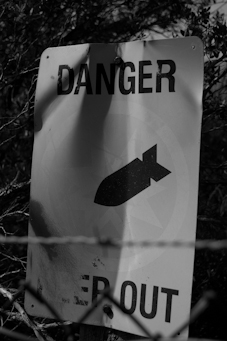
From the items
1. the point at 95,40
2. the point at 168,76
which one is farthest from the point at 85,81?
the point at 95,40

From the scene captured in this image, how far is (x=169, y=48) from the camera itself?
2.11 m

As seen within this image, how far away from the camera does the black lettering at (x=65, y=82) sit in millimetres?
2266

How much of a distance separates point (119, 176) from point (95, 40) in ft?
7.61

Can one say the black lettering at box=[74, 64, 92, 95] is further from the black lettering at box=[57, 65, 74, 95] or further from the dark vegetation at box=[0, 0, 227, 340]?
the dark vegetation at box=[0, 0, 227, 340]

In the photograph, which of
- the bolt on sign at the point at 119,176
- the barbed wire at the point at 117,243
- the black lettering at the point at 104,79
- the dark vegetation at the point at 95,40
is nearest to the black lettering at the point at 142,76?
the bolt on sign at the point at 119,176

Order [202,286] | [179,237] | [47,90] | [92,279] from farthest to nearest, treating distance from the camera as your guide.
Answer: [202,286] < [47,90] < [92,279] < [179,237]

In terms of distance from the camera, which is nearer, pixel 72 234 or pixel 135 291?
pixel 135 291

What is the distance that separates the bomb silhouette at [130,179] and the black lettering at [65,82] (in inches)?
15.6

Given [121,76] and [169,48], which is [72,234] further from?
[169,48]

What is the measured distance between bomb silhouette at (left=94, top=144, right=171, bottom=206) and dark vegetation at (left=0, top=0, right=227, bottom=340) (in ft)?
4.00

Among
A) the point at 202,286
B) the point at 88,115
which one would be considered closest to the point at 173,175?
the point at 88,115

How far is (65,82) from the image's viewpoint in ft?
7.46

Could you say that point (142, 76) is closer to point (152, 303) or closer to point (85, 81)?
point (85, 81)

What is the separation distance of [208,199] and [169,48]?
7.50 ft
